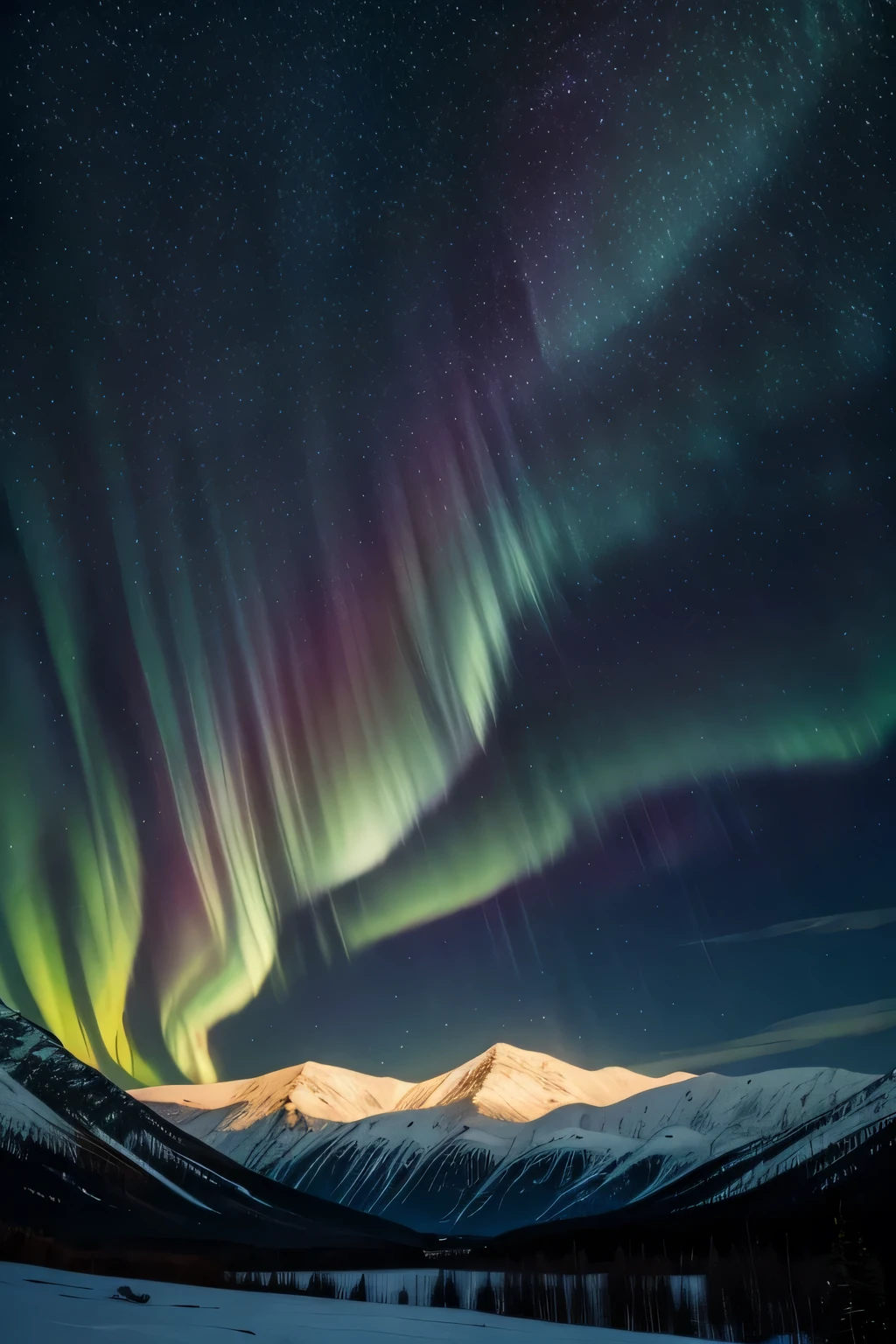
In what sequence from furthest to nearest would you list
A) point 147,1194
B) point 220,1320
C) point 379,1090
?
point 379,1090 < point 147,1194 < point 220,1320

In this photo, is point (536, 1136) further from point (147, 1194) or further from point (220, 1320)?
point (220, 1320)

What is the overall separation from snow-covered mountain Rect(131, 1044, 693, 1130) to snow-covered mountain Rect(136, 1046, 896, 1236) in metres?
0.06

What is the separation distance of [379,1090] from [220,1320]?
361 inches

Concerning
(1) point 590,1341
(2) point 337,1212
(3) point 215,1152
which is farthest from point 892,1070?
(3) point 215,1152

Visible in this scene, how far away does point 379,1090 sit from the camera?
88.9 feet

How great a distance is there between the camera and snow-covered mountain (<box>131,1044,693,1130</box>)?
24.4 m

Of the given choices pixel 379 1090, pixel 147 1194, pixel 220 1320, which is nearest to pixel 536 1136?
pixel 379 1090

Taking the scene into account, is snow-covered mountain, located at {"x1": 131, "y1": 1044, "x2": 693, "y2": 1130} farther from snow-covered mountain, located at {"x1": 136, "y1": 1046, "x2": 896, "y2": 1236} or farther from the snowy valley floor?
the snowy valley floor

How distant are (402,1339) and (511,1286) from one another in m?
2.98

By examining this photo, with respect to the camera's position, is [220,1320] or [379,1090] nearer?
[220,1320]

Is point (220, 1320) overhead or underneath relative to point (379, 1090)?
underneath

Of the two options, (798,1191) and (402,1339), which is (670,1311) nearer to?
(798,1191)

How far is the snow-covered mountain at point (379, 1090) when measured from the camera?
959 inches

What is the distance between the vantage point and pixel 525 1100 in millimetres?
27391
